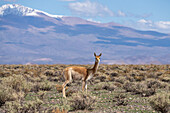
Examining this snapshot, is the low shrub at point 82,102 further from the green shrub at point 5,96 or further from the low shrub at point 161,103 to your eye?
the green shrub at point 5,96

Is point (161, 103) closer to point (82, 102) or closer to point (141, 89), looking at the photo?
point (82, 102)

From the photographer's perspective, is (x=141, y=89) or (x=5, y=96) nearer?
(x=5, y=96)

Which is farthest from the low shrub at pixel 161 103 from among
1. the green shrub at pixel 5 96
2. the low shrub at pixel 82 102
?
the green shrub at pixel 5 96

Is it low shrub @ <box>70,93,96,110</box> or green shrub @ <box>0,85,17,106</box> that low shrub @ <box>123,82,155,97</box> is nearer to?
low shrub @ <box>70,93,96,110</box>

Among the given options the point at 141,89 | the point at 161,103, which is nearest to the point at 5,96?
the point at 161,103

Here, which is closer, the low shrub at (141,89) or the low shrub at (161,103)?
the low shrub at (161,103)

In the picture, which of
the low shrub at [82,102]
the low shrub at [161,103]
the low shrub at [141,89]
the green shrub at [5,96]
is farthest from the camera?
the low shrub at [141,89]

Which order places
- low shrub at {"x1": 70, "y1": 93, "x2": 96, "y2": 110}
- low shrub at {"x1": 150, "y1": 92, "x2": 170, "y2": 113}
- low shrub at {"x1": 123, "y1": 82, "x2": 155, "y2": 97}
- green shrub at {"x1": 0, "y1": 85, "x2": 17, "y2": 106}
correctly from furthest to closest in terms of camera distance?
low shrub at {"x1": 123, "y1": 82, "x2": 155, "y2": 97} → green shrub at {"x1": 0, "y1": 85, "x2": 17, "y2": 106} → low shrub at {"x1": 70, "y1": 93, "x2": 96, "y2": 110} → low shrub at {"x1": 150, "y1": 92, "x2": 170, "y2": 113}

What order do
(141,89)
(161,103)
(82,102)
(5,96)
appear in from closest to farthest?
1. (161,103)
2. (82,102)
3. (5,96)
4. (141,89)

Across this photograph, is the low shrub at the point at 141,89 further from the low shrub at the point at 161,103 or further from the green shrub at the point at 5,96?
the green shrub at the point at 5,96

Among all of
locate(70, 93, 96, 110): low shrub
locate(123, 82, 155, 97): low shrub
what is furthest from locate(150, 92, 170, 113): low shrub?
locate(123, 82, 155, 97): low shrub

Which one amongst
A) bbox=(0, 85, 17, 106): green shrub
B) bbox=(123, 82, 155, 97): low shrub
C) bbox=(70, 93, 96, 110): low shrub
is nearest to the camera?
bbox=(70, 93, 96, 110): low shrub

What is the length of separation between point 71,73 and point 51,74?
48.1 ft

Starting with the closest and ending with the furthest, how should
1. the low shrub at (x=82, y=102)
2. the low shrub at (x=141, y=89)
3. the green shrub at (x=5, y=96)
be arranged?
1. the low shrub at (x=82, y=102)
2. the green shrub at (x=5, y=96)
3. the low shrub at (x=141, y=89)
